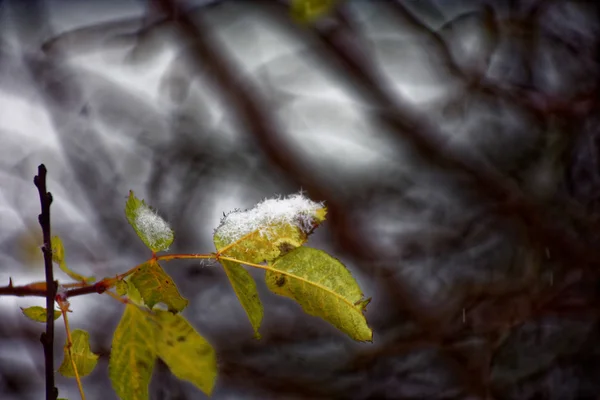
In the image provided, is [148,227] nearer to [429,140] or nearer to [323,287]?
[323,287]

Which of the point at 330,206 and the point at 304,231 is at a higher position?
the point at 330,206

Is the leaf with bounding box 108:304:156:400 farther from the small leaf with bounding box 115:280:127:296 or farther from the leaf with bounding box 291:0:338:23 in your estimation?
the leaf with bounding box 291:0:338:23

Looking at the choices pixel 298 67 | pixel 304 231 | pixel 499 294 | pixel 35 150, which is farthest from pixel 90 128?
pixel 304 231

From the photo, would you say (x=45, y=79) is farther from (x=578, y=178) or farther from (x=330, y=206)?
(x=578, y=178)

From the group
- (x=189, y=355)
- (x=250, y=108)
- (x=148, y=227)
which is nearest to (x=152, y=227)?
(x=148, y=227)

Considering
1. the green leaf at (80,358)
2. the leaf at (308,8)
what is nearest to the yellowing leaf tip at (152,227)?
the green leaf at (80,358)

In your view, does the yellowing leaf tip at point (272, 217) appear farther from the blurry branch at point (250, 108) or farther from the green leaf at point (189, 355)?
the blurry branch at point (250, 108)
